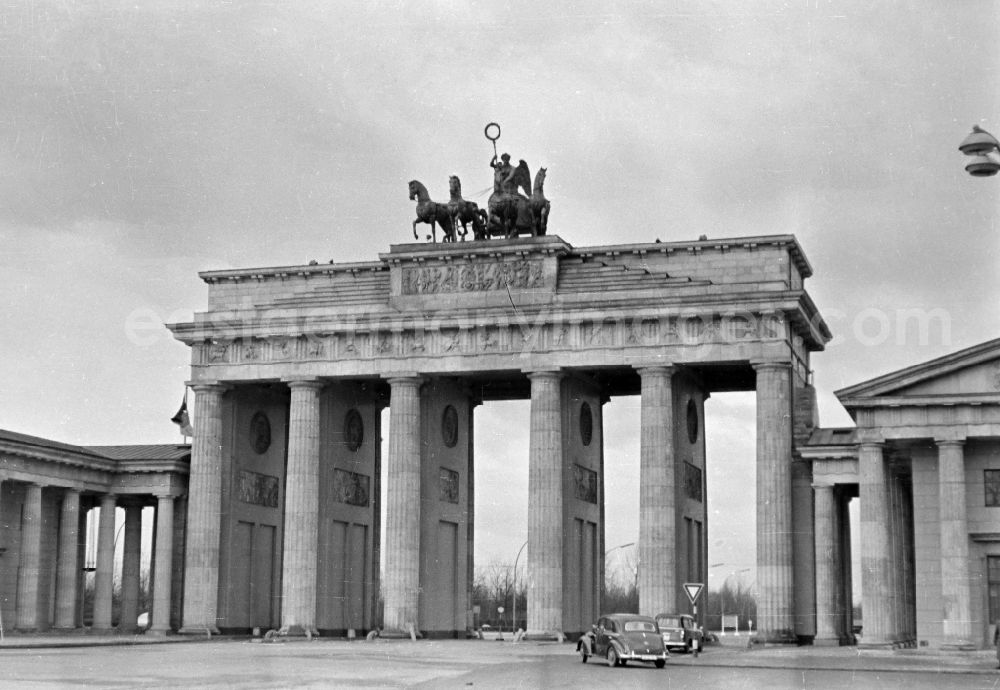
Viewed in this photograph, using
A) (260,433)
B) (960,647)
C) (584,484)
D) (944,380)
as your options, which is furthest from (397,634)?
(944,380)

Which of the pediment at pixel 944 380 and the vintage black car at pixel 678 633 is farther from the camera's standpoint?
the vintage black car at pixel 678 633

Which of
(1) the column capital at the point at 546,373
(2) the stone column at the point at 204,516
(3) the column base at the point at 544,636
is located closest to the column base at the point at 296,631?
(2) the stone column at the point at 204,516

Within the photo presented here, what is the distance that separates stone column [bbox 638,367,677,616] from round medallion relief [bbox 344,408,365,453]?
16.8m

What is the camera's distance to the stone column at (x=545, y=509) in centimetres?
6231

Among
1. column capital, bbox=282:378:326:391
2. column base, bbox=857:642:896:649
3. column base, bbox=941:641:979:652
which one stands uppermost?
column capital, bbox=282:378:326:391

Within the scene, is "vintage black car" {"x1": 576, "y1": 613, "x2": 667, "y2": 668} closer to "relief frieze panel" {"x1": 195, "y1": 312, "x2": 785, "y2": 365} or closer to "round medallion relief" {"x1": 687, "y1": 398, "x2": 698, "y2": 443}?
"relief frieze panel" {"x1": 195, "y1": 312, "x2": 785, "y2": 365}

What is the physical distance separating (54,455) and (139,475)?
231 inches

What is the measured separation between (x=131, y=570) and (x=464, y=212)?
2509 cm

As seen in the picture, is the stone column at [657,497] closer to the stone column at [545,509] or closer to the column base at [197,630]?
the stone column at [545,509]

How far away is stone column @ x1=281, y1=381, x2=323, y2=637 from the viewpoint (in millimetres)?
66125

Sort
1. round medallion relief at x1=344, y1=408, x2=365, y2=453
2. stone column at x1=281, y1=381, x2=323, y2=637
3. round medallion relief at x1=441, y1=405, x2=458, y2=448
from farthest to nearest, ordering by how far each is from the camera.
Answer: round medallion relief at x1=344, y1=408, x2=365, y2=453 < round medallion relief at x1=441, y1=405, x2=458, y2=448 < stone column at x1=281, y1=381, x2=323, y2=637

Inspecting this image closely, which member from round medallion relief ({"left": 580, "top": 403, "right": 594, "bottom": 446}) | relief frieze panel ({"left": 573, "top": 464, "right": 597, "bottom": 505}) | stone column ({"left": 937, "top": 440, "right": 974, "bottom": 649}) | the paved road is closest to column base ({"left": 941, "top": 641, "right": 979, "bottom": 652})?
stone column ({"left": 937, "top": 440, "right": 974, "bottom": 649})

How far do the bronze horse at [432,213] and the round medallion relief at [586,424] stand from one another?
1039 centimetres

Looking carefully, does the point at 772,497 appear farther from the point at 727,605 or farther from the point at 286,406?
→ the point at 727,605
